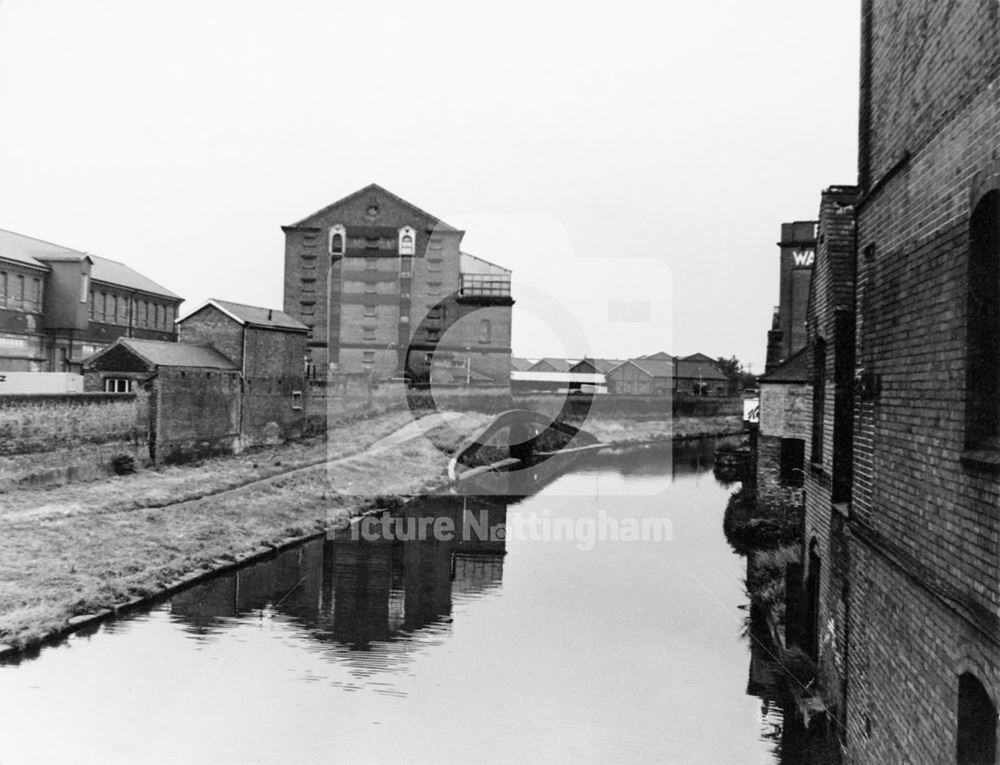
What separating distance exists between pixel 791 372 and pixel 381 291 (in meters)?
26.5

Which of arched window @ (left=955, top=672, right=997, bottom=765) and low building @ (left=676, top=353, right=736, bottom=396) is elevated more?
low building @ (left=676, top=353, right=736, bottom=396)

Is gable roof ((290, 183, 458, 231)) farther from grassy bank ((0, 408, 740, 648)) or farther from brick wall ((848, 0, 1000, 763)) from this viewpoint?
brick wall ((848, 0, 1000, 763))

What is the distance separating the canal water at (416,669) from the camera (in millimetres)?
8086

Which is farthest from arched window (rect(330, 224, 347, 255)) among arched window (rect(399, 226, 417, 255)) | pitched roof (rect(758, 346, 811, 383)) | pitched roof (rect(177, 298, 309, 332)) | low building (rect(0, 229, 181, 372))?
pitched roof (rect(758, 346, 811, 383))

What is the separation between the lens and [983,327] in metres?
4.09

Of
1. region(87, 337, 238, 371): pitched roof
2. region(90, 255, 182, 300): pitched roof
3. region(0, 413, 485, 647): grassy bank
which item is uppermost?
region(90, 255, 182, 300): pitched roof

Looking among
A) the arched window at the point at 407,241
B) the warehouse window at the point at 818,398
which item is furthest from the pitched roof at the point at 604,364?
the warehouse window at the point at 818,398

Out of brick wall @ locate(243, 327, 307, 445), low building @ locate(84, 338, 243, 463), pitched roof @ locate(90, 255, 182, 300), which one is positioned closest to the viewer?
low building @ locate(84, 338, 243, 463)

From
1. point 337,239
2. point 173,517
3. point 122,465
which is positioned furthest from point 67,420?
point 337,239

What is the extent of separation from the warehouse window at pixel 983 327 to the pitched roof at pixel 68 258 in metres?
27.0

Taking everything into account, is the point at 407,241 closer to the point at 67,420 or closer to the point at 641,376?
the point at 67,420

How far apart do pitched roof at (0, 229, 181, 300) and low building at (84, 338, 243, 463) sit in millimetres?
6104

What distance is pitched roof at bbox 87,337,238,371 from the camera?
21906 mm

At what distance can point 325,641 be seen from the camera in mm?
11344
